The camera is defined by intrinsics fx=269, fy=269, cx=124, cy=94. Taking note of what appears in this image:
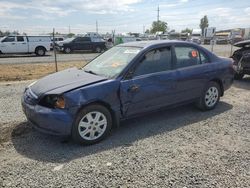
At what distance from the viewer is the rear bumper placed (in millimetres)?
3902

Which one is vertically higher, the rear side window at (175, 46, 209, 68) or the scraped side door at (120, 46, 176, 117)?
the rear side window at (175, 46, 209, 68)

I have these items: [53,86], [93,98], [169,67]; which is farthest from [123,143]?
[169,67]

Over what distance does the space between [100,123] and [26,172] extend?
1312 mm

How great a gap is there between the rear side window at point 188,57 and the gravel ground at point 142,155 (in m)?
1.07

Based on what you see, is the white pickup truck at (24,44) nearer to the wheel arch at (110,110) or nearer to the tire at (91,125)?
the wheel arch at (110,110)

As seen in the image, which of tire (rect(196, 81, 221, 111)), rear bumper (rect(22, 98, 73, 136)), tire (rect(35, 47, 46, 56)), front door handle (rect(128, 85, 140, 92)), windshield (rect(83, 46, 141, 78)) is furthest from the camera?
tire (rect(35, 47, 46, 56))

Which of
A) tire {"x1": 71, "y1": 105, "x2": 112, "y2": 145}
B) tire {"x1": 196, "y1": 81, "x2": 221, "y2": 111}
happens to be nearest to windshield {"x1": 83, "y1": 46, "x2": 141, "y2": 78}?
tire {"x1": 71, "y1": 105, "x2": 112, "y2": 145}

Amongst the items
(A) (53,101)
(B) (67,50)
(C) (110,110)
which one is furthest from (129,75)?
(B) (67,50)

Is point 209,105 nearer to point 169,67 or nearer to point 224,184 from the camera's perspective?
point 169,67

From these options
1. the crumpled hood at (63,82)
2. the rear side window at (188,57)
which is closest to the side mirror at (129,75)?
the crumpled hood at (63,82)

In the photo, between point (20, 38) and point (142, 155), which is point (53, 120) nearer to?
point (142, 155)

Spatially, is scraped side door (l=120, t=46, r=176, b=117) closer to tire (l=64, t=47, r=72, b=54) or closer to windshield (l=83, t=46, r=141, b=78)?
windshield (l=83, t=46, r=141, b=78)

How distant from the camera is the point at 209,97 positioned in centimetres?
575

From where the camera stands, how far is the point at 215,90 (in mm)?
5844
